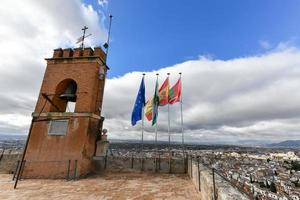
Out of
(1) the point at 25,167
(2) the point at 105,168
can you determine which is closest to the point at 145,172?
(2) the point at 105,168

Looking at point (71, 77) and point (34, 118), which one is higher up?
point (71, 77)

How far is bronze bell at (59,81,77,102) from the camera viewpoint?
1058 cm

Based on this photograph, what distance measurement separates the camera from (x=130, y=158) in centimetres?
1081

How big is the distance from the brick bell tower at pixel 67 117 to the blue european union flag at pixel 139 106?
84.6 inches

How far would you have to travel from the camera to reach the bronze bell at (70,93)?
1058 centimetres

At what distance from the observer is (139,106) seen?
41.1 feet

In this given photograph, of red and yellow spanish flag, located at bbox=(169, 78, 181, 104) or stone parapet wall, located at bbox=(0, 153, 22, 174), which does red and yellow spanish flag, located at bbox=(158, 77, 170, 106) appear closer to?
red and yellow spanish flag, located at bbox=(169, 78, 181, 104)

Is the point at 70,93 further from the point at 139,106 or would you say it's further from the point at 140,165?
the point at 140,165

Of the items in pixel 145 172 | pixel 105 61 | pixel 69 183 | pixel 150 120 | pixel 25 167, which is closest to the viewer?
pixel 69 183

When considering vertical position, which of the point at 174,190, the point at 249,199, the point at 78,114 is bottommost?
the point at 174,190

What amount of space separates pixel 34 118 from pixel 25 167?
7.60 feet

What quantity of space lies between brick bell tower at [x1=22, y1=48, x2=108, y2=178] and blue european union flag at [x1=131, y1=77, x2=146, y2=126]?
215 cm

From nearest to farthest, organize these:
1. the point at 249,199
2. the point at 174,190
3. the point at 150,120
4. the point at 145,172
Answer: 1. the point at 249,199
2. the point at 174,190
3. the point at 145,172
4. the point at 150,120

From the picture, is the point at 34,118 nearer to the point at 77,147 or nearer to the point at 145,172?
the point at 77,147
